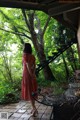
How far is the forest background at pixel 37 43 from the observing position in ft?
38.8

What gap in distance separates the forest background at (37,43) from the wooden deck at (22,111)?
4287 millimetres

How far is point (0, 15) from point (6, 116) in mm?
7263

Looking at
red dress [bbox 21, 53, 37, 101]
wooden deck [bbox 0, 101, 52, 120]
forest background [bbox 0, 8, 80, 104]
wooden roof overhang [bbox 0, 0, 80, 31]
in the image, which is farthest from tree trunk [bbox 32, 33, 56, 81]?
red dress [bbox 21, 53, 37, 101]

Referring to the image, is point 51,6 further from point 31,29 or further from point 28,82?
point 31,29

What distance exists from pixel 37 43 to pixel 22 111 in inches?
246

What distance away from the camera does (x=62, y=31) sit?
1224cm

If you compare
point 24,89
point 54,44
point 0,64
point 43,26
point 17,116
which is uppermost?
point 43,26

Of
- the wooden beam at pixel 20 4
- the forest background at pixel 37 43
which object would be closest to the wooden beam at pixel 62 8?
the wooden beam at pixel 20 4

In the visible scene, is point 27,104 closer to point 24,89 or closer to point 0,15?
point 24,89

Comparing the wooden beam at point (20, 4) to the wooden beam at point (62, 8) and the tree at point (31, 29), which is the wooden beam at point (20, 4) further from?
the tree at point (31, 29)

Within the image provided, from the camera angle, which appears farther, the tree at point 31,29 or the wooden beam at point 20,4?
the tree at point 31,29

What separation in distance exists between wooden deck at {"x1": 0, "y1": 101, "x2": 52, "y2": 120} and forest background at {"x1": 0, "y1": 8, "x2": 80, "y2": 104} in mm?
4287

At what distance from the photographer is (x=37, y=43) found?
12156mm

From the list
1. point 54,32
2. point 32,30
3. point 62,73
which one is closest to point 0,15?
point 32,30
